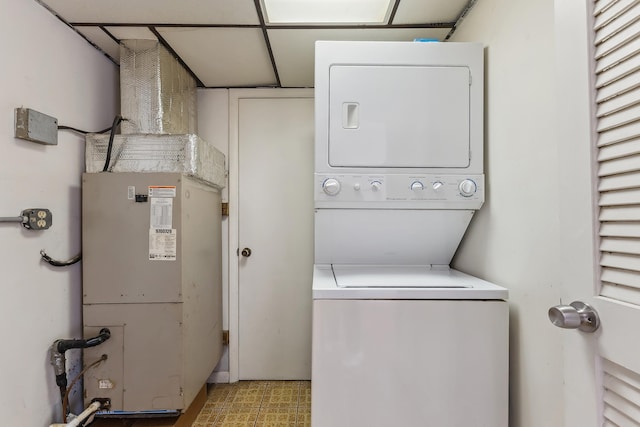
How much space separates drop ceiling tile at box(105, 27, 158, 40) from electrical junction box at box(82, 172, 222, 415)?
76 centimetres

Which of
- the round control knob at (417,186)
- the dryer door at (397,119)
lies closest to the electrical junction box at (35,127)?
the dryer door at (397,119)

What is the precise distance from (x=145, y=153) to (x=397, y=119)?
1296mm

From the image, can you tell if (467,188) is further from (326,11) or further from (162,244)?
(162,244)

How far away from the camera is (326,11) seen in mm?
1528

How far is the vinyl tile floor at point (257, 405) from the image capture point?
188 centimetres

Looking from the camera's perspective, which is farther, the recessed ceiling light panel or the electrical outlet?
the recessed ceiling light panel

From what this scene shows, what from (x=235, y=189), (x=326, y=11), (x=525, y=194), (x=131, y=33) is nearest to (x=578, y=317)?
(x=525, y=194)

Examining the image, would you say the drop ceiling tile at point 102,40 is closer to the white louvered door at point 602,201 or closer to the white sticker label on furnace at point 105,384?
the white sticker label on furnace at point 105,384

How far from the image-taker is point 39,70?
4.72 feet

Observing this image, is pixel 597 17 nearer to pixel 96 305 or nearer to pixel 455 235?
pixel 455 235

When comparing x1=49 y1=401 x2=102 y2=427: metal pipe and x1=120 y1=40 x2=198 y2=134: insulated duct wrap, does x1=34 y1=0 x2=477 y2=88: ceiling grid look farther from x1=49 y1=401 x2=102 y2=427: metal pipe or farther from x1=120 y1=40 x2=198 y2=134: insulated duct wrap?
x1=49 y1=401 x2=102 y2=427: metal pipe

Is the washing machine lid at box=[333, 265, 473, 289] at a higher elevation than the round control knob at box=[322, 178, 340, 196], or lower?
lower

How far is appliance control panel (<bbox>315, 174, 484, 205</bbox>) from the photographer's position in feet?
4.46

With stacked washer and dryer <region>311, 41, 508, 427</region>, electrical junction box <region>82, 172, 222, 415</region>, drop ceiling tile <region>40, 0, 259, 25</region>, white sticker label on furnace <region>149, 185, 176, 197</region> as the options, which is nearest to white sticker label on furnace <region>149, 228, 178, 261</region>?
electrical junction box <region>82, 172, 222, 415</region>
